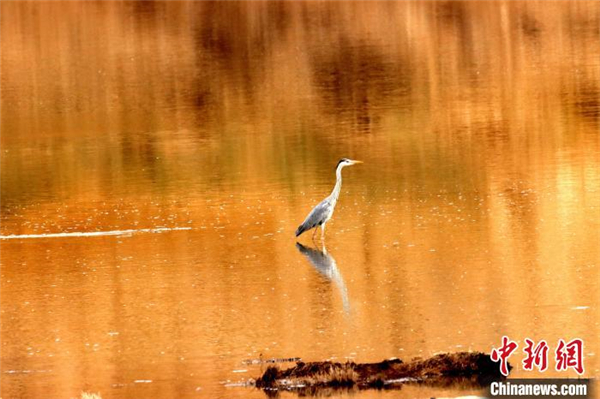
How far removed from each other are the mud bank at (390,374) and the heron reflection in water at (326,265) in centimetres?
299

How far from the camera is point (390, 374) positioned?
543 inches

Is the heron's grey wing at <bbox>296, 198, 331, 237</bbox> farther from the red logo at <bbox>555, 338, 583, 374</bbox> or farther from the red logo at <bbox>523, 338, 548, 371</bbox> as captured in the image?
the red logo at <bbox>523, 338, 548, 371</bbox>

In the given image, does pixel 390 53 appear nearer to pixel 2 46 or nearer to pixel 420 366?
pixel 2 46

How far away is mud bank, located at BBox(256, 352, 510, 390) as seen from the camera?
44.8ft

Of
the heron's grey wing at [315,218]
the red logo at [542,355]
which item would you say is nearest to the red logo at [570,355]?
the red logo at [542,355]

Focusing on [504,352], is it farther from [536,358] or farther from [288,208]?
[288,208]

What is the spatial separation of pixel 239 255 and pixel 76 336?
4348 millimetres

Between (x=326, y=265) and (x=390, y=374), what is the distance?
5.80 metres

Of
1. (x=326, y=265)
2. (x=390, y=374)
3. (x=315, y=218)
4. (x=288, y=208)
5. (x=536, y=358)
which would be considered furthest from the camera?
(x=288, y=208)

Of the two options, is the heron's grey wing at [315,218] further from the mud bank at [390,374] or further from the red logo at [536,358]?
the mud bank at [390,374]

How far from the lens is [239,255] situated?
20594 mm

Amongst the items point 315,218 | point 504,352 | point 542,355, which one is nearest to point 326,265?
point 315,218

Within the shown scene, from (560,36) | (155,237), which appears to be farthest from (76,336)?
(560,36)

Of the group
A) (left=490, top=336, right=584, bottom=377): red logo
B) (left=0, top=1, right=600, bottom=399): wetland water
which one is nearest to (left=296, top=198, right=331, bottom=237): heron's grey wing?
(left=0, top=1, right=600, bottom=399): wetland water
